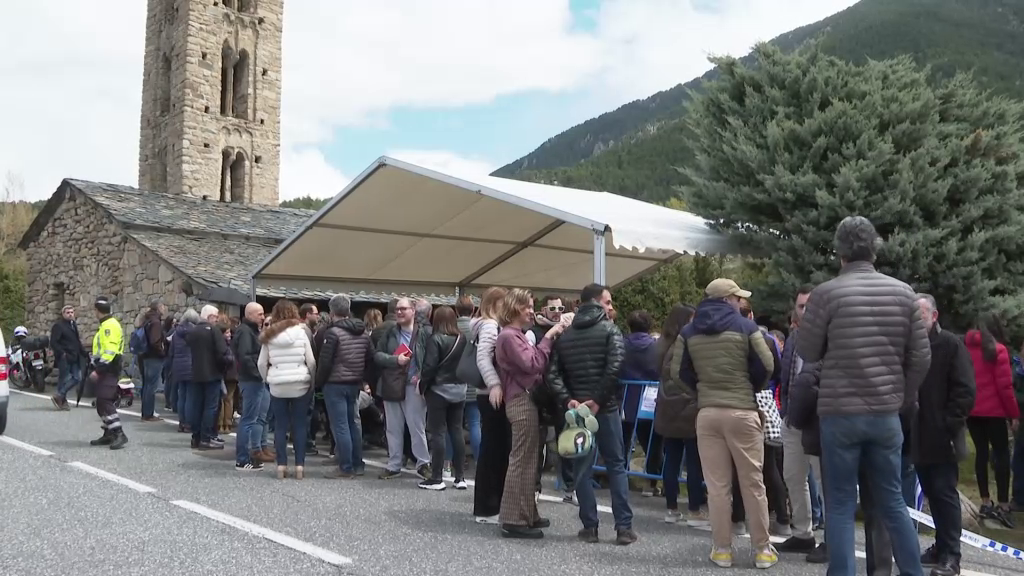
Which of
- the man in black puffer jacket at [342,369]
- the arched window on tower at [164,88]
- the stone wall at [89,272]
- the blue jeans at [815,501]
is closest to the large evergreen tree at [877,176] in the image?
the blue jeans at [815,501]

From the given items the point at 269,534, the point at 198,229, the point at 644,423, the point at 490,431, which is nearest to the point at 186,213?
the point at 198,229

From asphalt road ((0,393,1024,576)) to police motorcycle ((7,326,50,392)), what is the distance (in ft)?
31.7

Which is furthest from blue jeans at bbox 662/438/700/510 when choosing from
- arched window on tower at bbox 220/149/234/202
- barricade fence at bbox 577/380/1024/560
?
arched window on tower at bbox 220/149/234/202

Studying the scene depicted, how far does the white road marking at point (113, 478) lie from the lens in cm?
676

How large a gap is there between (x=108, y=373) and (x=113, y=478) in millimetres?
2061

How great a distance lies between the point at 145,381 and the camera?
1210 centimetres

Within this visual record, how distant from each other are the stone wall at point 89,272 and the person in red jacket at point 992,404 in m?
13.7

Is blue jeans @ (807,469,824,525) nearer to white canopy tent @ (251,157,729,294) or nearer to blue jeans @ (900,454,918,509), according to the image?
blue jeans @ (900,454,918,509)

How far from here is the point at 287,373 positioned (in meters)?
7.43

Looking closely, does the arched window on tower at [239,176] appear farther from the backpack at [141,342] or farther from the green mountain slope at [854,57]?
the backpack at [141,342]

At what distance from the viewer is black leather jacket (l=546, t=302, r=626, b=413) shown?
17.6 feet

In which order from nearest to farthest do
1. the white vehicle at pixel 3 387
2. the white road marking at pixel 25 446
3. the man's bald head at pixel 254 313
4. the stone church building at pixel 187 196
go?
the man's bald head at pixel 254 313
the white road marking at pixel 25 446
the white vehicle at pixel 3 387
the stone church building at pixel 187 196

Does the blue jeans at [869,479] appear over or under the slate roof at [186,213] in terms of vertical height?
under

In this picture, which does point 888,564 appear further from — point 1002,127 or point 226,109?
point 226,109
